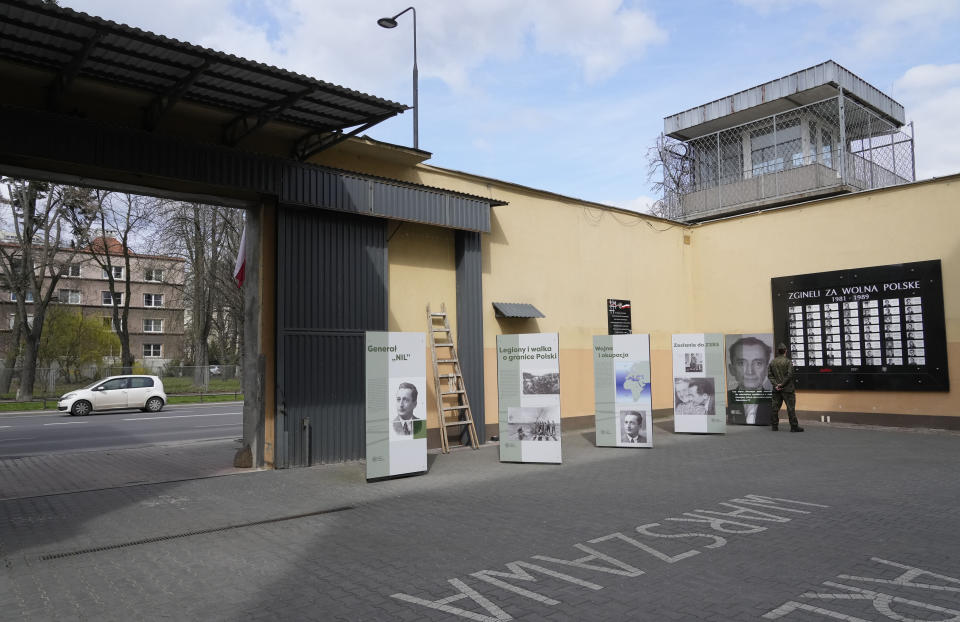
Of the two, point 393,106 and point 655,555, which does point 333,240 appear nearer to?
point 393,106

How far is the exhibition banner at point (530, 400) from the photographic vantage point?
10859 millimetres

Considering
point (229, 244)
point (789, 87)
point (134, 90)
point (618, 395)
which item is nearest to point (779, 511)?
point (618, 395)

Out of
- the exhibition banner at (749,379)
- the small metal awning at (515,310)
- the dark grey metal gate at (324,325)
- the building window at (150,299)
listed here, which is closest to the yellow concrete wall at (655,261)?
the small metal awning at (515,310)

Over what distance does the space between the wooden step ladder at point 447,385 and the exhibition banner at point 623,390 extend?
2.58m

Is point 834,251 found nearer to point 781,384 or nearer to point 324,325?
point 781,384

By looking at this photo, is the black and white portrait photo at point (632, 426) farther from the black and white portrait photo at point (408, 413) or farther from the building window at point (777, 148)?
the building window at point (777, 148)

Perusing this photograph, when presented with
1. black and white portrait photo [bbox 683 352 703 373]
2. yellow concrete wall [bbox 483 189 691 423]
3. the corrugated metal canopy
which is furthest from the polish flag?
black and white portrait photo [bbox 683 352 703 373]

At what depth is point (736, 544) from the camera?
600cm

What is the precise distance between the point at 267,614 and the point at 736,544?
4.14 metres

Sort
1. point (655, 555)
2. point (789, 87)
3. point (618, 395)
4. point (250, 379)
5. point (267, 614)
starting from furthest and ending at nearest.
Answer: point (789, 87)
point (618, 395)
point (250, 379)
point (655, 555)
point (267, 614)


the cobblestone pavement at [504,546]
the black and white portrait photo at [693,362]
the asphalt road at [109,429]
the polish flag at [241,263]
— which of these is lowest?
the asphalt road at [109,429]

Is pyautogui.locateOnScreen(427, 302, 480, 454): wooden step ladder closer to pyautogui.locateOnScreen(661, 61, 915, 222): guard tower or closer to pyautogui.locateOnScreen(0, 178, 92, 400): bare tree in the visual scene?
pyautogui.locateOnScreen(661, 61, 915, 222): guard tower

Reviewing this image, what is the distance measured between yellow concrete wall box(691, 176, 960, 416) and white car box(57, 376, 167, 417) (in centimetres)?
2009

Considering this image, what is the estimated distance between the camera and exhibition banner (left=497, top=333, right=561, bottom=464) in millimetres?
10859
